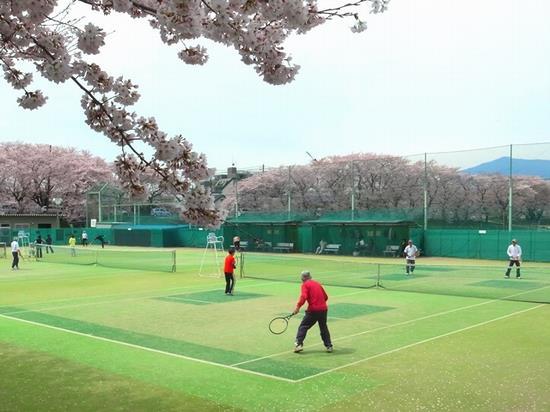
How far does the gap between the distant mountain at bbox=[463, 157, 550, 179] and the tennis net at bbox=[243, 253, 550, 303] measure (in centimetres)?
1624

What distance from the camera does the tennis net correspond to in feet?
72.2

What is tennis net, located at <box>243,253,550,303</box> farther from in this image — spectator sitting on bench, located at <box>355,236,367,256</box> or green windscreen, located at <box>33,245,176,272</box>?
spectator sitting on bench, located at <box>355,236,367,256</box>

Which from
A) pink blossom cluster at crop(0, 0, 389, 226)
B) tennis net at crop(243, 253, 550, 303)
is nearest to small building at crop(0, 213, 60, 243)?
tennis net at crop(243, 253, 550, 303)

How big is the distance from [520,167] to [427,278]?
2235cm

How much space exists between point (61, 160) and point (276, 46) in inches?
2919

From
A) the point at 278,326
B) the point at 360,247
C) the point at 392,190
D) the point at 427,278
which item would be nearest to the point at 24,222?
the point at 360,247

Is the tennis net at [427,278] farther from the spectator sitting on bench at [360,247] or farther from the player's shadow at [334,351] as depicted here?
the spectator sitting on bench at [360,247]

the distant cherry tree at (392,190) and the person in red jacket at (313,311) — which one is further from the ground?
the distant cherry tree at (392,190)

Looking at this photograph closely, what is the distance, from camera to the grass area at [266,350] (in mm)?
9016

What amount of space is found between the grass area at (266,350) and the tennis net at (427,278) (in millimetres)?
279

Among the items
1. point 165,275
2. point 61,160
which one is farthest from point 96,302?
point 61,160

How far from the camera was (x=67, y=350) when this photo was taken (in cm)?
1247

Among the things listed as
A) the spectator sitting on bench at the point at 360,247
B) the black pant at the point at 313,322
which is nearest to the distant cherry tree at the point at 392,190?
the spectator sitting on bench at the point at 360,247

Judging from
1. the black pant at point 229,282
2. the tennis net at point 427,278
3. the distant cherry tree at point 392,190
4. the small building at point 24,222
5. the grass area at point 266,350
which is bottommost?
the grass area at point 266,350
